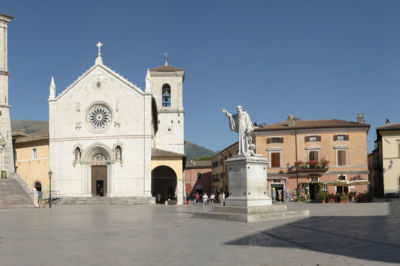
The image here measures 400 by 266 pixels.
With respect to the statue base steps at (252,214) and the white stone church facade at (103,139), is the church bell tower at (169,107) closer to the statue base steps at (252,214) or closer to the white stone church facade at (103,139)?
the white stone church facade at (103,139)

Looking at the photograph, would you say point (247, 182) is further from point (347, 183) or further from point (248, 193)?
point (347, 183)

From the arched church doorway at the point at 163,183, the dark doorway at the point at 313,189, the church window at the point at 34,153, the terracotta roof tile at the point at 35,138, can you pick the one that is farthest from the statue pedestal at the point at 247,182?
the arched church doorway at the point at 163,183

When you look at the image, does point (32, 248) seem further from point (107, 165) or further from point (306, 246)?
point (107, 165)

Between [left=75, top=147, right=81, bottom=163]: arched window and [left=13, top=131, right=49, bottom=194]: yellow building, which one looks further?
[left=13, top=131, right=49, bottom=194]: yellow building

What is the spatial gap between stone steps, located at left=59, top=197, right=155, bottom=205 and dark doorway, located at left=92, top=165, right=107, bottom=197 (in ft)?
5.49

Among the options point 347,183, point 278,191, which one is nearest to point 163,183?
point 278,191

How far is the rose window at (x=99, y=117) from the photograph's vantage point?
148 feet

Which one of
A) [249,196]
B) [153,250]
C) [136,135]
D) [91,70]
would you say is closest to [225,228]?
[249,196]

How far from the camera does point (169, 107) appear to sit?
200 ft

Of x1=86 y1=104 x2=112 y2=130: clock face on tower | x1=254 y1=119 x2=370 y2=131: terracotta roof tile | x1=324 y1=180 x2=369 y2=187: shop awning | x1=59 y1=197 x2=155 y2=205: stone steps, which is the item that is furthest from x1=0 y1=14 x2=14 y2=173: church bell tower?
x1=324 y1=180 x2=369 y2=187: shop awning

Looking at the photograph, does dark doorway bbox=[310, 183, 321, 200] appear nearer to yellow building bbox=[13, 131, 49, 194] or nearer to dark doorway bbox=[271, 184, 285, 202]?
dark doorway bbox=[271, 184, 285, 202]

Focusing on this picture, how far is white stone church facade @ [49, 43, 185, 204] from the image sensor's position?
144 feet

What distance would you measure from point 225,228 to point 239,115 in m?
5.96

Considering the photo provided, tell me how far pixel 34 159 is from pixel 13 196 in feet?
34.0
